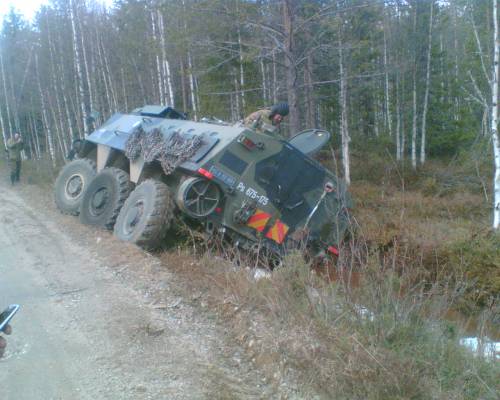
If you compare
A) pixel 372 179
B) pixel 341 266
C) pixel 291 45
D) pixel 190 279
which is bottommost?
pixel 372 179

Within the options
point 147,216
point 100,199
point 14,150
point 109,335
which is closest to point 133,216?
point 147,216

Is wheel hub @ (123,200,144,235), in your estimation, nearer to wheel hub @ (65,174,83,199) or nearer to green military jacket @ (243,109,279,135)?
green military jacket @ (243,109,279,135)

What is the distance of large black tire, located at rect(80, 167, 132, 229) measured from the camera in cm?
995

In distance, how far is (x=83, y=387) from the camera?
4391 mm

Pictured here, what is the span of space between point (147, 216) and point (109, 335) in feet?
11.1

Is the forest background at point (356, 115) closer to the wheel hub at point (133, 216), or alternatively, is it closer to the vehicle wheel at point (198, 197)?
the vehicle wheel at point (198, 197)

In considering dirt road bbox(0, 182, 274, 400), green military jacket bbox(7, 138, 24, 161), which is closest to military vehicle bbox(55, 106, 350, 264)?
dirt road bbox(0, 182, 274, 400)

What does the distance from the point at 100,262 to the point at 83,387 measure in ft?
11.0

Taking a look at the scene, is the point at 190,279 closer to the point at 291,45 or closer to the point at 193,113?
the point at 291,45

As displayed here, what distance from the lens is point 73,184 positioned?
39.9ft

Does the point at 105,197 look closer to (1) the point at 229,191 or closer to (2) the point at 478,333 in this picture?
(1) the point at 229,191

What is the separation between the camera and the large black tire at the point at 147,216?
8438mm

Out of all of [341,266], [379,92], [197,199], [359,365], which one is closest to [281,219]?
[197,199]

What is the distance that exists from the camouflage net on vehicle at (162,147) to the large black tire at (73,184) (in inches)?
78.3
